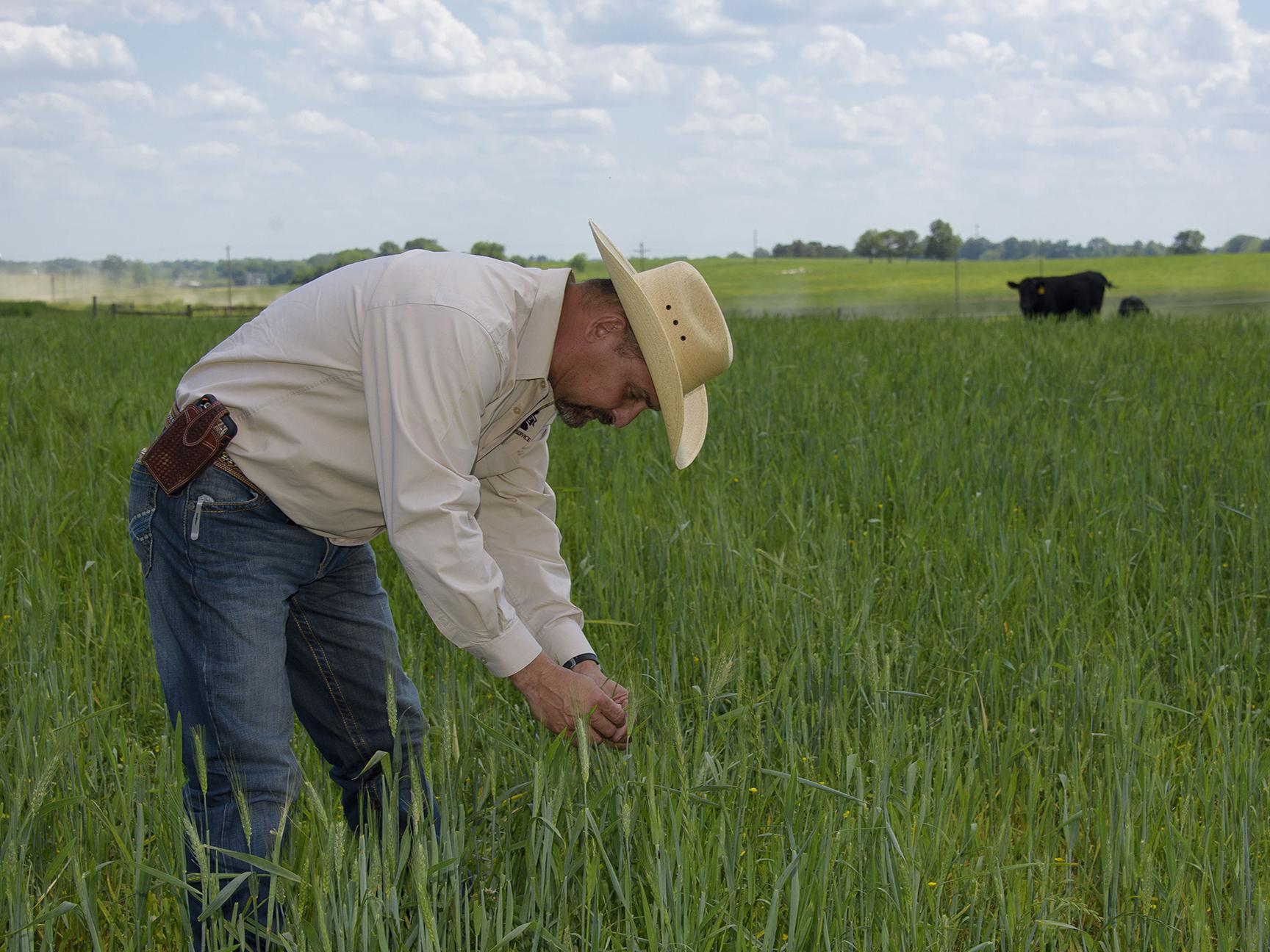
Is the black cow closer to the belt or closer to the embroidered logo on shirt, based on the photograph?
the embroidered logo on shirt

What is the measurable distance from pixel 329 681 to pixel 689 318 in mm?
989

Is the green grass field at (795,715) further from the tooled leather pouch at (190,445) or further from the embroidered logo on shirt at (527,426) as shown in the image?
the embroidered logo on shirt at (527,426)

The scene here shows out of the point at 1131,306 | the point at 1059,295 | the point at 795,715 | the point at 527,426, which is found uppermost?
the point at 1059,295

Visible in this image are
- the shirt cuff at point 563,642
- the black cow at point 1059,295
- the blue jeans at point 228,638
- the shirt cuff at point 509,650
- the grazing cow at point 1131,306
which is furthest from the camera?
the black cow at point 1059,295

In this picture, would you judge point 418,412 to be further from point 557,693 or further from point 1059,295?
point 1059,295

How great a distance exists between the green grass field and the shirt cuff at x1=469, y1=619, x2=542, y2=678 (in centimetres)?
13

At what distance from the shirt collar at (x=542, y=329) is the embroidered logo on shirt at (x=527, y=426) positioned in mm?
198

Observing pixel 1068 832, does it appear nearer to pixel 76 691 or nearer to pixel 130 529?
pixel 130 529

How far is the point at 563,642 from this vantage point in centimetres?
225

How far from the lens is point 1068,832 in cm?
193

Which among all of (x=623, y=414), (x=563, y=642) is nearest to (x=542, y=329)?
(x=623, y=414)

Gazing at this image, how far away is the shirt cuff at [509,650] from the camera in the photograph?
1800 millimetres

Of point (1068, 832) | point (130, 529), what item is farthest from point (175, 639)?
point (1068, 832)

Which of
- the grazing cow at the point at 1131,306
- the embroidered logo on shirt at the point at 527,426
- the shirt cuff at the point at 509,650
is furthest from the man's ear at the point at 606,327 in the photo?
the grazing cow at the point at 1131,306
